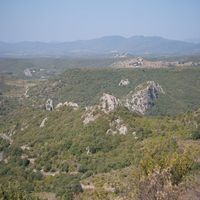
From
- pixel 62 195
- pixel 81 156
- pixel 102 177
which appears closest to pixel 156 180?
pixel 62 195

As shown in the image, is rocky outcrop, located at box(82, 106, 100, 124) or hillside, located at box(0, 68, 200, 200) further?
rocky outcrop, located at box(82, 106, 100, 124)

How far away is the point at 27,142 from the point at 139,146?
25.8m

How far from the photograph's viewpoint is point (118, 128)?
82438mm

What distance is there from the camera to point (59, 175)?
6800cm

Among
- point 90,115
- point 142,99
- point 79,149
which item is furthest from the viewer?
point 142,99

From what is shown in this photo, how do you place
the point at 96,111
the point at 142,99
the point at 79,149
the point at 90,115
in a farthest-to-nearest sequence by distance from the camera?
the point at 142,99 < the point at 90,115 < the point at 96,111 < the point at 79,149

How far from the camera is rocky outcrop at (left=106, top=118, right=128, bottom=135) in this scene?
3187 inches

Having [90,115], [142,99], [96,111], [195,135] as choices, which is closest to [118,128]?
[96,111]

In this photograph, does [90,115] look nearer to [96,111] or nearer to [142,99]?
[96,111]

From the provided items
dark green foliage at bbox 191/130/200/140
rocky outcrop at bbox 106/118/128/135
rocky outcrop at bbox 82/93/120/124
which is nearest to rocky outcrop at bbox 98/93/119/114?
rocky outcrop at bbox 82/93/120/124

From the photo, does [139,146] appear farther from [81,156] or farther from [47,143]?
[47,143]

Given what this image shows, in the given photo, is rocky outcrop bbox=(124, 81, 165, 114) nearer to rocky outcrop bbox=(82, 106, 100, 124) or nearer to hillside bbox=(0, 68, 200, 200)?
hillside bbox=(0, 68, 200, 200)

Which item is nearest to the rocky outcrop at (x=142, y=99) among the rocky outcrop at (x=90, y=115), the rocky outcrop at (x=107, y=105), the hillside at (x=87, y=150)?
the hillside at (x=87, y=150)

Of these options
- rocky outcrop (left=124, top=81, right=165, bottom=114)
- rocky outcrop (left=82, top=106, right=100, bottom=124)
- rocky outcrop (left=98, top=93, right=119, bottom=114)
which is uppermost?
rocky outcrop (left=98, top=93, right=119, bottom=114)
